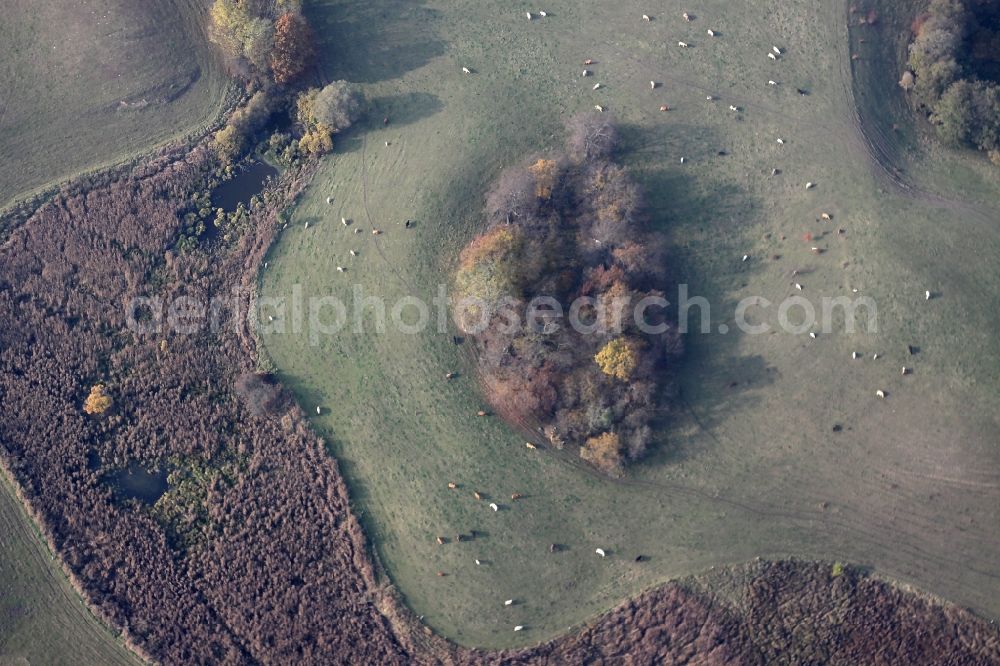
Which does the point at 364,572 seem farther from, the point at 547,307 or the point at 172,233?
the point at 172,233

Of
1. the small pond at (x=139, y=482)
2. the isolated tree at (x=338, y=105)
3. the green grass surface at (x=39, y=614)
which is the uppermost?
the isolated tree at (x=338, y=105)

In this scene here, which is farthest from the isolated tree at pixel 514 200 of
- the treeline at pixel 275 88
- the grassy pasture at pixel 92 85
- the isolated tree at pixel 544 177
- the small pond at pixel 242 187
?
the grassy pasture at pixel 92 85

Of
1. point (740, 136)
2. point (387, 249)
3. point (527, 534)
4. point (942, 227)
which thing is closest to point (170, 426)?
point (387, 249)

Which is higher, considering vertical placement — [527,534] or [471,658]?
[527,534]

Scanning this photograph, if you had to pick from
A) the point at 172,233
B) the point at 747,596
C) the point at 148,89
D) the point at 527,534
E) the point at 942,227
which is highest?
the point at 148,89

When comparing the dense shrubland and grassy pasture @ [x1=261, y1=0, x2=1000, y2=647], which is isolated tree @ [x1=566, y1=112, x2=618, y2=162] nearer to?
→ grassy pasture @ [x1=261, y1=0, x2=1000, y2=647]

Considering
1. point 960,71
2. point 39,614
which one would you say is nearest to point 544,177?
point 960,71

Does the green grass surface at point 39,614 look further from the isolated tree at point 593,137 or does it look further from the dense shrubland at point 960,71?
the dense shrubland at point 960,71
